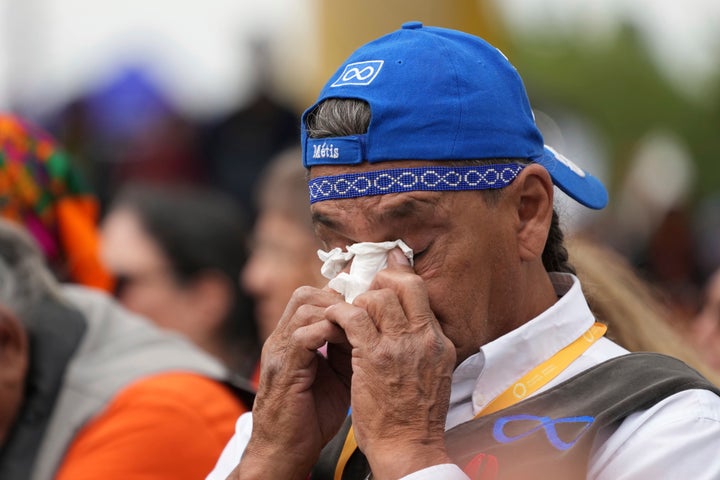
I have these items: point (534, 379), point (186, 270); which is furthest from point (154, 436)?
point (186, 270)

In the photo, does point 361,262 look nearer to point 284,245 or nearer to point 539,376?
point 539,376

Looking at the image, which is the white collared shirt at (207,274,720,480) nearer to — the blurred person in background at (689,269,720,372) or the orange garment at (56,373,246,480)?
the orange garment at (56,373,246,480)

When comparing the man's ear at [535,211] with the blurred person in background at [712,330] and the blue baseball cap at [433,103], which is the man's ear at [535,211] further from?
the blurred person in background at [712,330]

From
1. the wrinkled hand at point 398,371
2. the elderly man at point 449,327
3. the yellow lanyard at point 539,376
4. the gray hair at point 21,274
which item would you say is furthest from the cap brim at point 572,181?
the gray hair at point 21,274

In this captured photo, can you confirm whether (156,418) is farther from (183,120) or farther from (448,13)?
(183,120)

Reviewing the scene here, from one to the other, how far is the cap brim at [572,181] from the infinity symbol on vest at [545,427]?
0.54 metres

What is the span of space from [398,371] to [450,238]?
11.7 inches

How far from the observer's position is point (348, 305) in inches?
94.9

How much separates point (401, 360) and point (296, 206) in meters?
2.99

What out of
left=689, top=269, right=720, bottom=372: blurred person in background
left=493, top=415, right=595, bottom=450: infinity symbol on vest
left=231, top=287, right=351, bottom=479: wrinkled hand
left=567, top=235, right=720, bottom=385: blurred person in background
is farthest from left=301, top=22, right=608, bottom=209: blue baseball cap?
left=689, top=269, right=720, bottom=372: blurred person in background

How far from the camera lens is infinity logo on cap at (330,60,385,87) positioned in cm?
248

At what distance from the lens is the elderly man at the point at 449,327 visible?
2.29m

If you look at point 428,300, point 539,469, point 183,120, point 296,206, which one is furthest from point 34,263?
point 183,120

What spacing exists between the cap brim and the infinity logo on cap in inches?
15.4
